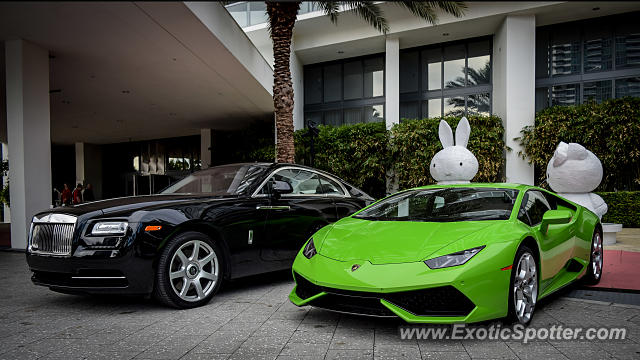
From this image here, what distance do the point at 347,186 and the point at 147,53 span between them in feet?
Result: 17.8

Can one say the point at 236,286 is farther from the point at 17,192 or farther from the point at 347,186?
the point at 17,192

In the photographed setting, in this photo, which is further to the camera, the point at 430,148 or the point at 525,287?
the point at 430,148

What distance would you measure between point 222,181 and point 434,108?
14.1m

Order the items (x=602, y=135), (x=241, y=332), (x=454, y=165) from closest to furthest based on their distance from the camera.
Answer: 1. (x=241, y=332)
2. (x=454, y=165)
3. (x=602, y=135)

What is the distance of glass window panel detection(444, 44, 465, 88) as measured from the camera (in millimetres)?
17766

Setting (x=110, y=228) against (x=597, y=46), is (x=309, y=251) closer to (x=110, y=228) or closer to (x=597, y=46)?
(x=110, y=228)

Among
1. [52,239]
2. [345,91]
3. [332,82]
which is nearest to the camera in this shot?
[52,239]

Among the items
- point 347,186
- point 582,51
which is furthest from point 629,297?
point 582,51

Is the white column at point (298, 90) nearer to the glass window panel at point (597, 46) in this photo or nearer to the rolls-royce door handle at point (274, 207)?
the glass window panel at point (597, 46)

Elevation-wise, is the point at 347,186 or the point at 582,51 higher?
the point at 582,51

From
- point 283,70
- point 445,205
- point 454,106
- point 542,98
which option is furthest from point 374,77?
point 445,205

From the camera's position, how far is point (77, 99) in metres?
14.9

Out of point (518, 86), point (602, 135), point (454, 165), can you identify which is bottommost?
point (454, 165)

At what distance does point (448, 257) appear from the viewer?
3.43 meters
